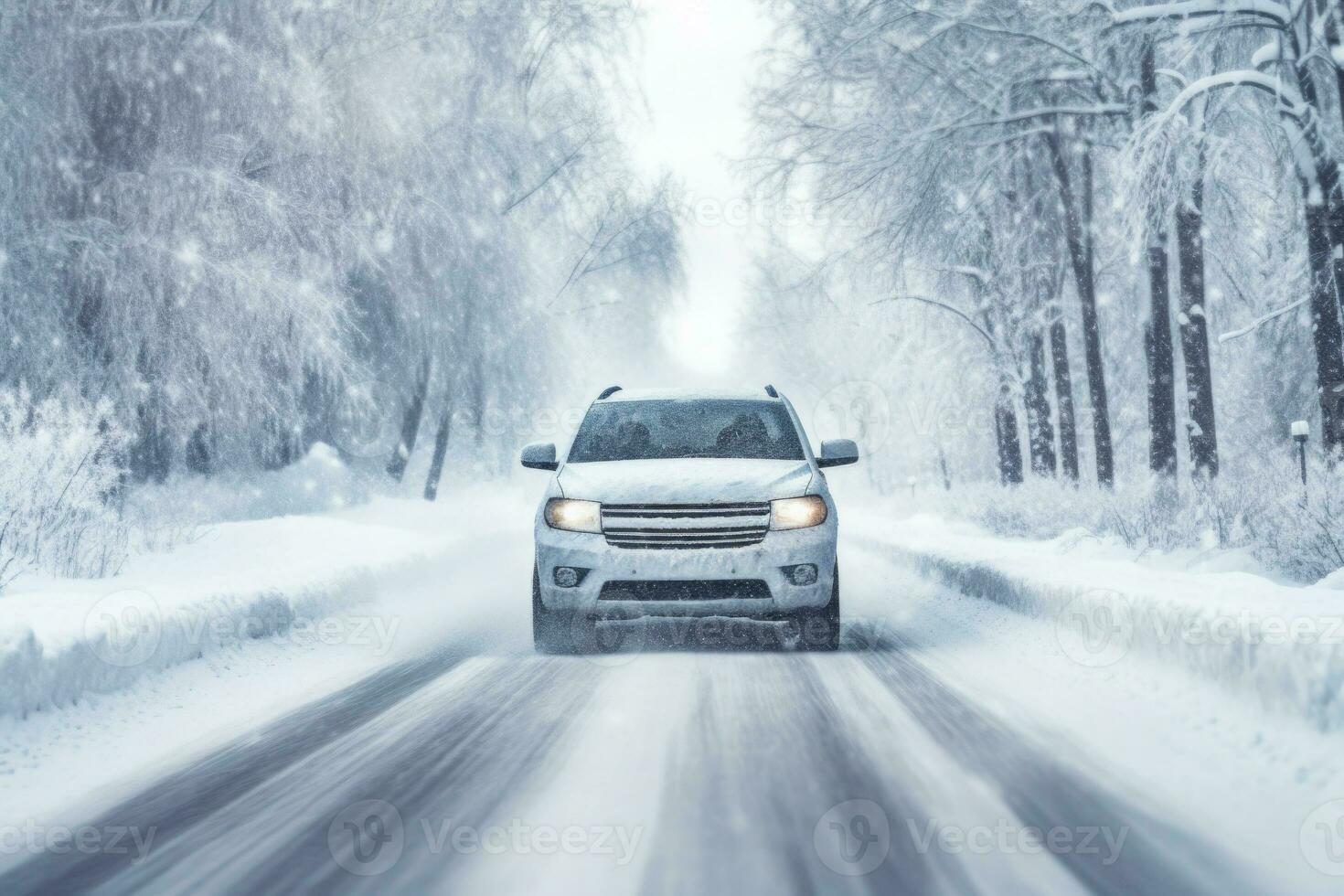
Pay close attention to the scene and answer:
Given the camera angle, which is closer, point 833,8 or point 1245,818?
point 1245,818

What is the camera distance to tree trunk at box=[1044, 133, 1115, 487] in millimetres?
20047

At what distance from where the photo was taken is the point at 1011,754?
5414mm

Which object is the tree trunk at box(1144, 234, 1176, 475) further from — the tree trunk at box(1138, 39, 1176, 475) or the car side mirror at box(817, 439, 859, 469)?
the car side mirror at box(817, 439, 859, 469)

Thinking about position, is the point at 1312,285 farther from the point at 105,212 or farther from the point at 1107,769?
the point at 105,212

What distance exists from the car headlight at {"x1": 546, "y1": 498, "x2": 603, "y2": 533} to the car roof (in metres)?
1.90

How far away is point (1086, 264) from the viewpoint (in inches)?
811

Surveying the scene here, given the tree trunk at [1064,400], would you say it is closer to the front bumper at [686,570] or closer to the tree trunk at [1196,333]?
the tree trunk at [1196,333]

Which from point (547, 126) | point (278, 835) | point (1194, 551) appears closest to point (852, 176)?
point (1194, 551)

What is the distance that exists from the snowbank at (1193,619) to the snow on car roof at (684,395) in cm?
277

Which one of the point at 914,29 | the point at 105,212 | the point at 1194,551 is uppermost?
the point at 914,29

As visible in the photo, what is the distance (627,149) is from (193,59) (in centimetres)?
1467

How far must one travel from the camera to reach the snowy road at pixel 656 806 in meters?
3.86

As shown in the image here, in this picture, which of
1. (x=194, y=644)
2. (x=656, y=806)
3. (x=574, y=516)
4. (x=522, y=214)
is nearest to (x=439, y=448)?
(x=522, y=214)

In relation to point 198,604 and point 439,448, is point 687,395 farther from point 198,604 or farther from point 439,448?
point 439,448
